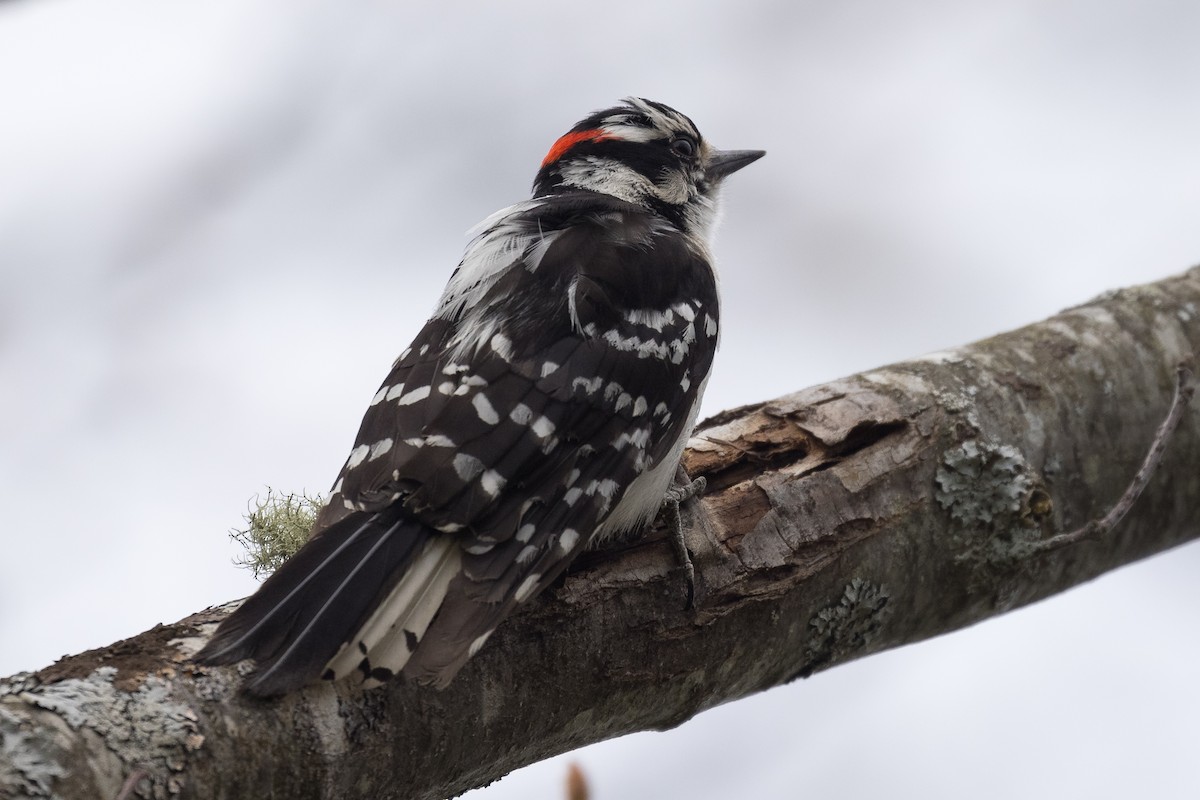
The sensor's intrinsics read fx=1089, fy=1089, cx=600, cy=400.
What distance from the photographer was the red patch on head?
4.03 meters

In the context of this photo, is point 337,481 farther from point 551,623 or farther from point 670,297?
point 670,297

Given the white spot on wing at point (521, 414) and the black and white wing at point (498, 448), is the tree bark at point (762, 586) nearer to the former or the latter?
the black and white wing at point (498, 448)

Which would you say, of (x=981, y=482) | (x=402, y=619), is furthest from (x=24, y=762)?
(x=981, y=482)

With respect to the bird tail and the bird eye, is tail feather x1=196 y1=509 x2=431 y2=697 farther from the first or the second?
the bird eye

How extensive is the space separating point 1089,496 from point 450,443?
2.13 meters

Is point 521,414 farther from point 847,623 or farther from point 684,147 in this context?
point 684,147

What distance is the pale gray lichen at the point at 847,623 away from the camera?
9.49ft

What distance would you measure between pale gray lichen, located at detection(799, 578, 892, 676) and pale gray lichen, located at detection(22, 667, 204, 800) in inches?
63.8

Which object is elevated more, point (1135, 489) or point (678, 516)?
point (678, 516)

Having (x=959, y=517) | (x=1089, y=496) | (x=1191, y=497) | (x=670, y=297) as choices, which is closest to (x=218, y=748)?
(x=670, y=297)

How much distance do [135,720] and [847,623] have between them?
1827 millimetres

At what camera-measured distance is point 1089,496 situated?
3.43 meters

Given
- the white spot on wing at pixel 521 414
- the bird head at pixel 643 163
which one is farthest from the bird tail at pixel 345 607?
the bird head at pixel 643 163

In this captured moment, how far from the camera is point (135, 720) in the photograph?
1.83 metres
